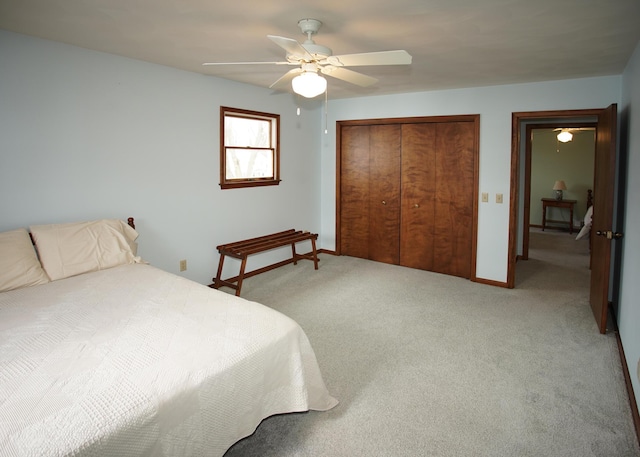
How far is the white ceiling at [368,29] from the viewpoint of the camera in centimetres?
224

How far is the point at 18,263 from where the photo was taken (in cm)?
266

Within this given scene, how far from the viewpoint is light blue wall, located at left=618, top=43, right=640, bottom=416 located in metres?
2.57

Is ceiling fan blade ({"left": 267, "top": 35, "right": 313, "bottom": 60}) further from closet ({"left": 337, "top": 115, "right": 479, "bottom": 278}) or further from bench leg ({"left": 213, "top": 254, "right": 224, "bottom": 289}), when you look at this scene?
closet ({"left": 337, "top": 115, "right": 479, "bottom": 278})

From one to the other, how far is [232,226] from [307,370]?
8.88ft

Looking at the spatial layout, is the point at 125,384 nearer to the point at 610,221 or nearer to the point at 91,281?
the point at 91,281

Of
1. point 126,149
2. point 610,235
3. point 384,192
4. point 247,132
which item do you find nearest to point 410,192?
point 384,192

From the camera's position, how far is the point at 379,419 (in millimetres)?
2293

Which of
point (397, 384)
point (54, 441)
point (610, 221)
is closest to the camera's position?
point (54, 441)

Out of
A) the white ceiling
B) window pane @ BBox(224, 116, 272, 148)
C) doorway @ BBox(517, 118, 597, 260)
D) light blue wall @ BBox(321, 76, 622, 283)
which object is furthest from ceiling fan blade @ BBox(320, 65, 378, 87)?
doorway @ BBox(517, 118, 597, 260)

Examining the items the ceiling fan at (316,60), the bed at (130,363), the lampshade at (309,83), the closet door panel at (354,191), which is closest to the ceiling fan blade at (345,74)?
the ceiling fan at (316,60)

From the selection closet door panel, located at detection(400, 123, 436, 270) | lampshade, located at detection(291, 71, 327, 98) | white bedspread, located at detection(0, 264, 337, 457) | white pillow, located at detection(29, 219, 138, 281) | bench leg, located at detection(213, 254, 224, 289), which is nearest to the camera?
white bedspread, located at detection(0, 264, 337, 457)

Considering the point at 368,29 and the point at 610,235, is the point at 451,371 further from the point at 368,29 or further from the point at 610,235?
the point at 368,29

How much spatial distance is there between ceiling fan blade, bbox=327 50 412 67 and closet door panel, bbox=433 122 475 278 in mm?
2661

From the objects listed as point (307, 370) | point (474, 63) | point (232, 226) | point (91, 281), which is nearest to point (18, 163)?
point (91, 281)
